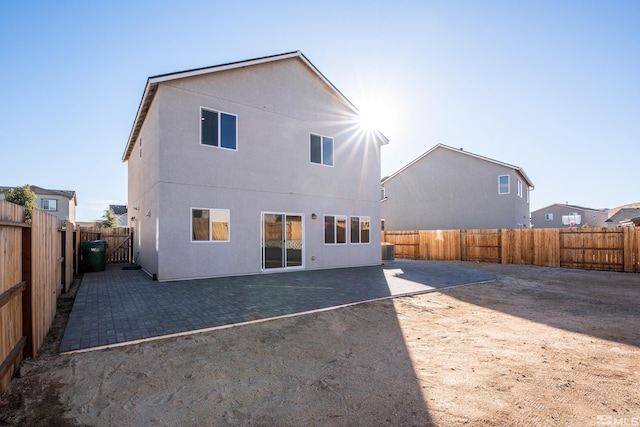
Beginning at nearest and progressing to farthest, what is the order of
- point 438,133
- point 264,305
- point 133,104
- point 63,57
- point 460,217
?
1. point 264,305
2. point 63,57
3. point 133,104
4. point 460,217
5. point 438,133

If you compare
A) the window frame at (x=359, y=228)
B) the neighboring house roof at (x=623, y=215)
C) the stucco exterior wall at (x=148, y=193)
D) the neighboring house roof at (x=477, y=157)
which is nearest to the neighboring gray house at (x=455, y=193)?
the neighboring house roof at (x=477, y=157)

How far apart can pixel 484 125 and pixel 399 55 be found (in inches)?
275

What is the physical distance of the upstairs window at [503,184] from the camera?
21438 millimetres

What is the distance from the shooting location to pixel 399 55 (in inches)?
426

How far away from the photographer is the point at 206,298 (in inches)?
268

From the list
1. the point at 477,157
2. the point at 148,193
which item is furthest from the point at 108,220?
the point at 477,157

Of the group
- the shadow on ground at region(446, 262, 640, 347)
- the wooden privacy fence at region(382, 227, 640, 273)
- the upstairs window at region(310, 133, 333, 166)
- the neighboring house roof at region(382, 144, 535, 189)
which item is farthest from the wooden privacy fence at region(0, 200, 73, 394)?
the neighboring house roof at region(382, 144, 535, 189)

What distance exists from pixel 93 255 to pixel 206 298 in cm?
755

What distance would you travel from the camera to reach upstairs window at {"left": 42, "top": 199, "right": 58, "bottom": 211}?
32.6 m

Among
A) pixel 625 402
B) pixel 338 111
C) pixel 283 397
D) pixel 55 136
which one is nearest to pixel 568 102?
pixel 338 111

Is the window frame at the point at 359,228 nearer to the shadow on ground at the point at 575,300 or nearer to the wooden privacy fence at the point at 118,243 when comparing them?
the shadow on ground at the point at 575,300

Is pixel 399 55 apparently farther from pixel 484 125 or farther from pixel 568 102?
pixel 568 102

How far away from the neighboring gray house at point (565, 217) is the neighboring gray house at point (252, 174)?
41.4 metres

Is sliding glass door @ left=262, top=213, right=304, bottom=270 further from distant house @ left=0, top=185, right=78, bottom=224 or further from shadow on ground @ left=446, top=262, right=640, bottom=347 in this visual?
distant house @ left=0, top=185, right=78, bottom=224
